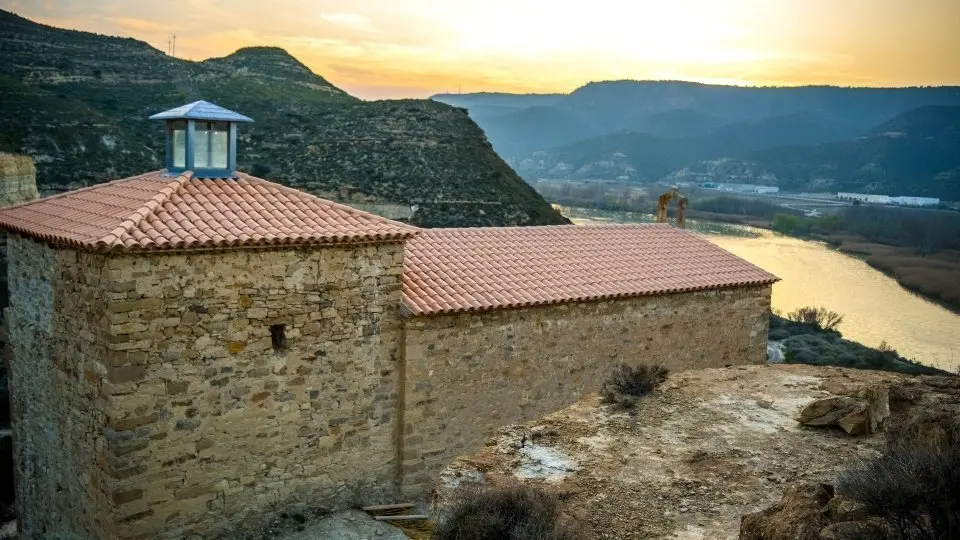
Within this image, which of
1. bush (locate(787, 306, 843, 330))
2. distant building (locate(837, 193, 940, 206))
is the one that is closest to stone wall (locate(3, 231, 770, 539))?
bush (locate(787, 306, 843, 330))

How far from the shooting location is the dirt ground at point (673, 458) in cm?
472

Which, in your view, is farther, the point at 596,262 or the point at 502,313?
the point at 596,262

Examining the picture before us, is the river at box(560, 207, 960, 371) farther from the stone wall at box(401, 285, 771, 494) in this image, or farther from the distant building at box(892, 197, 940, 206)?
the distant building at box(892, 197, 940, 206)

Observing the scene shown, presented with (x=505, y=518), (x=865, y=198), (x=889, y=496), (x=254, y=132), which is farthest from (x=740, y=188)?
(x=889, y=496)

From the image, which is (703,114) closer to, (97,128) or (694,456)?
(97,128)

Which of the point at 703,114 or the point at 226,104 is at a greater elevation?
the point at 703,114

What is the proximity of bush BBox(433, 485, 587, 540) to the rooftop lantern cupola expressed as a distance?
507 cm

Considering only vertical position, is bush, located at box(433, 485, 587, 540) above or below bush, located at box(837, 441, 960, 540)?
below

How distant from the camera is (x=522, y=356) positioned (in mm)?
9070

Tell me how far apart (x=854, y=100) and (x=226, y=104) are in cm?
10502

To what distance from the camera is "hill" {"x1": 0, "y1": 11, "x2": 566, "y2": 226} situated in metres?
26.1

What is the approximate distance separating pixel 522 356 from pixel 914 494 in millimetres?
5904

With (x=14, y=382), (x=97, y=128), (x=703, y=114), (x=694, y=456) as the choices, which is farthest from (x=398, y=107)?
(x=703, y=114)

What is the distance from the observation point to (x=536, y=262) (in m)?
10.4
